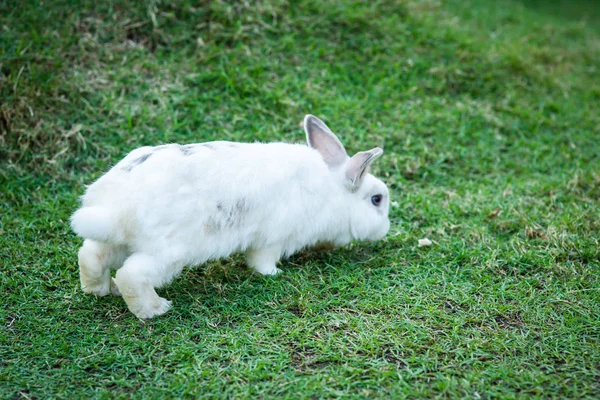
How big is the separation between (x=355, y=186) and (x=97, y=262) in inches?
62.5

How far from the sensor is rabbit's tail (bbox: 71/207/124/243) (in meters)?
3.28

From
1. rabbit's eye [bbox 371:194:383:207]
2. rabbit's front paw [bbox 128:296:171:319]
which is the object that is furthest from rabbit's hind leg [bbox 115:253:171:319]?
rabbit's eye [bbox 371:194:383:207]

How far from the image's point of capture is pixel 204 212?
3.50m

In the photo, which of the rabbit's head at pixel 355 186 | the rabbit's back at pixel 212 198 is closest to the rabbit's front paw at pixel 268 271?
the rabbit's back at pixel 212 198

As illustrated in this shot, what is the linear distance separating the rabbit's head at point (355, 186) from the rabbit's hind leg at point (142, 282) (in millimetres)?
1290

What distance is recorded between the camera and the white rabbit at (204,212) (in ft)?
11.0

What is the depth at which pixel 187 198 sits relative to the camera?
3.47m

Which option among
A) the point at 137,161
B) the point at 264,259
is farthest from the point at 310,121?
the point at 137,161

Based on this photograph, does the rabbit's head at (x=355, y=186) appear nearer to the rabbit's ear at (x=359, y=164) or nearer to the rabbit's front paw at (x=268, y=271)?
the rabbit's ear at (x=359, y=164)

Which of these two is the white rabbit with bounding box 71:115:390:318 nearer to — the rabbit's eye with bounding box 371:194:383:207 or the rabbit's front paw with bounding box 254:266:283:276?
the rabbit's front paw with bounding box 254:266:283:276

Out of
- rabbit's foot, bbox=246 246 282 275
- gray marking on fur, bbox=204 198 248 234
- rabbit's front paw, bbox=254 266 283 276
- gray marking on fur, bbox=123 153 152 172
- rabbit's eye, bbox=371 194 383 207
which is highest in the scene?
gray marking on fur, bbox=123 153 152 172

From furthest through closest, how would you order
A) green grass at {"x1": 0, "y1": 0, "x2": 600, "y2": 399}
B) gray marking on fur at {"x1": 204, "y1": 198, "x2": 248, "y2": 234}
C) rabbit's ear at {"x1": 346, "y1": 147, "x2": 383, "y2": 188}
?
rabbit's ear at {"x1": 346, "y1": 147, "x2": 383, "y2": 188}
gray marking on fur at {"x1": 204, "y1": 198, "x2": 248, "y2": 234}
green grass at {"x1": 0, "y1": 0, "x2": 600, "y2": 399}

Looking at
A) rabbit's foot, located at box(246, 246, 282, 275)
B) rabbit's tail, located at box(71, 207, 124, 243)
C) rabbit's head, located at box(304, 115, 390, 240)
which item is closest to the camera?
rabbit's tail, located at box(71, 207, 124, 243)

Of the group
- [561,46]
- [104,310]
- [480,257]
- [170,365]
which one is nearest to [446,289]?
[480,257]
